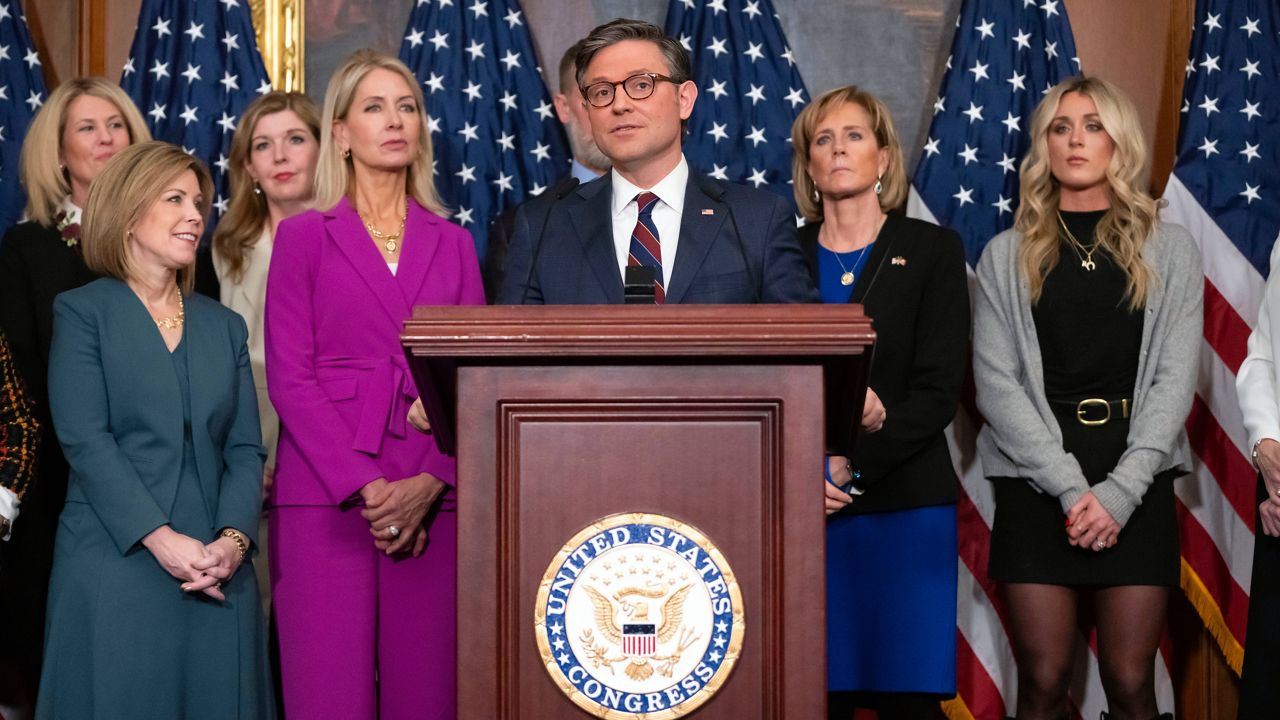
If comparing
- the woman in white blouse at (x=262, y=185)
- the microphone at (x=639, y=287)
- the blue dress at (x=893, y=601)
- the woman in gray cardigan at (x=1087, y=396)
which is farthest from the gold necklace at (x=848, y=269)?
the microphone at (x=639, y=287)

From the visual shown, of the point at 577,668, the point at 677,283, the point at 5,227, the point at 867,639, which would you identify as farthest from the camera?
the point at 5,227

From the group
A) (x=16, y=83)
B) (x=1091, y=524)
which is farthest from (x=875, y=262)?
(x=16, y=83)

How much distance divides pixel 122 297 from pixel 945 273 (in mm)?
1987

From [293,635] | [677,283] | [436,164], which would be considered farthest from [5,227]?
[677,283]

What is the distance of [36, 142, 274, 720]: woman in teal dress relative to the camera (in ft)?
9.28

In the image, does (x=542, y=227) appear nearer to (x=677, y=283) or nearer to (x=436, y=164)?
(x=677, y=283)

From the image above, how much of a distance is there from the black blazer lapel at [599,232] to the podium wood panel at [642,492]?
557 millimetres

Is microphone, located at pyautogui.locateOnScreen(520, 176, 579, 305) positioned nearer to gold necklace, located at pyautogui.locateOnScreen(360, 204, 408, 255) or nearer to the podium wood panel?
the podium wood panel

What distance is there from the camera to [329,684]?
2.96m

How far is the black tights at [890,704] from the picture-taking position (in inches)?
132

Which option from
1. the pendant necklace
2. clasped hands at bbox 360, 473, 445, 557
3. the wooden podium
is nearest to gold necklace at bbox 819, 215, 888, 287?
the pendant necklace

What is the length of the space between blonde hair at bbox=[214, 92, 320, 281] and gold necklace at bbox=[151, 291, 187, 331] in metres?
0.87

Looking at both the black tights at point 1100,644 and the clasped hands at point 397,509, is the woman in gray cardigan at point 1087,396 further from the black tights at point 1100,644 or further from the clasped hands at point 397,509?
the clasped hands at point 397,509

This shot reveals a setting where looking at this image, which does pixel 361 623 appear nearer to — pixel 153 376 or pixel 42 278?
pixel 153 376
